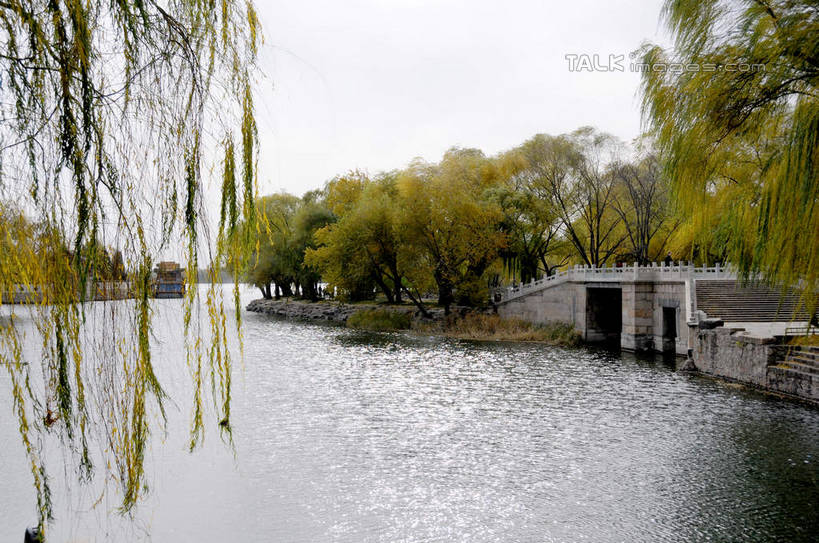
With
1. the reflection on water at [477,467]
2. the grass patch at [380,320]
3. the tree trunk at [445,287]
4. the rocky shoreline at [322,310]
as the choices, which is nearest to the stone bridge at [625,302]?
the tree trunk at [445,287]

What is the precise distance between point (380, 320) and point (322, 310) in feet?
37.0

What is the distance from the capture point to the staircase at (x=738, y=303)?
80.6 feet

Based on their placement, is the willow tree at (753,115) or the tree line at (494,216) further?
the tree line at (494,216)

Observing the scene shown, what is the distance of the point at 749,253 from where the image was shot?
1150 centimetres

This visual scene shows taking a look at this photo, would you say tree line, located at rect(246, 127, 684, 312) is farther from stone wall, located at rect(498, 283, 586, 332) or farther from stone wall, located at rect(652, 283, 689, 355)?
stone wall, located at rect(652, 283, 689, 355)

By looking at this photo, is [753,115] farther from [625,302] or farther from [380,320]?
[380,320]

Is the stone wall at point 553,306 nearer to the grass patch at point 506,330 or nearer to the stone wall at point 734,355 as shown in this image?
the grass patch at point 506,330

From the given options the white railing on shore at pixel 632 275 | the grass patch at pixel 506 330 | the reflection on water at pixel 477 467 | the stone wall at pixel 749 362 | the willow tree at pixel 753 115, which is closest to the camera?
the willow tree at pixel 753 115

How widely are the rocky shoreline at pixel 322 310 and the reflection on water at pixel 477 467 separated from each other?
692 inches

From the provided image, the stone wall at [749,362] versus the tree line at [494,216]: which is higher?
the tree line at [494,216]

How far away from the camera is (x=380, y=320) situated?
3912 cm

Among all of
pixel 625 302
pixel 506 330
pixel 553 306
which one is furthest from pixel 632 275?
pixel 506 330

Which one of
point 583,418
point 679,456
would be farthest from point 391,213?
point 679,456

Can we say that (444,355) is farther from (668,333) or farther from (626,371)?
(668,333)
